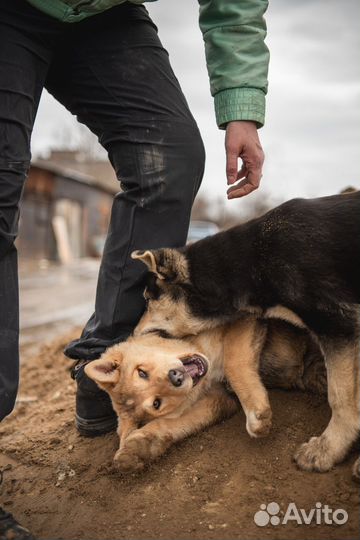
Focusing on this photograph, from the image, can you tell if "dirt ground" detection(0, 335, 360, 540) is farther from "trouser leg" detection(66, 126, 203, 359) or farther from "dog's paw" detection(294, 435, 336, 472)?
"trouser leg" detection(66, 126, 203, 359)

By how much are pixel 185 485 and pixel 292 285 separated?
1.21 meters

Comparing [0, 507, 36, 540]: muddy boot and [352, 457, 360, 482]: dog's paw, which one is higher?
[352, 457, 360, 482]: dog's paw

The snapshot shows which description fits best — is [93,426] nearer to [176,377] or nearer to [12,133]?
[176,377]

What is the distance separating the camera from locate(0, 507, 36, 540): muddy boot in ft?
8.38

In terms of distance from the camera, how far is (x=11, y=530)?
2.59 meters

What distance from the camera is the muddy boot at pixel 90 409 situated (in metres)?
3.60

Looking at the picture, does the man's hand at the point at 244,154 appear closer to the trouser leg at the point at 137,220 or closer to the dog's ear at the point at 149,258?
the trouser leg at the point at 137,220

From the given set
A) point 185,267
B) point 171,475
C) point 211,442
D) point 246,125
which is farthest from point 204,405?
point 246,125

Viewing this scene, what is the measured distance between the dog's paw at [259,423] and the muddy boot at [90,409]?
1.01 m

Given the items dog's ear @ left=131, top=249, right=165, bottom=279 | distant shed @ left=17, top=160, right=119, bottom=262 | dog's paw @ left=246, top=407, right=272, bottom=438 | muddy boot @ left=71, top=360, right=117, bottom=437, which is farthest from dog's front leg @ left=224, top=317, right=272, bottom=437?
distant shed @ left=17, top=160, right=119, bottom=262

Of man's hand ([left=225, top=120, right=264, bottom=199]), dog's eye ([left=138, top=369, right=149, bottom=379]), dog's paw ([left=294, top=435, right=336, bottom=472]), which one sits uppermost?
man's hand ([left=225, top=120, right=264, bottom=199])

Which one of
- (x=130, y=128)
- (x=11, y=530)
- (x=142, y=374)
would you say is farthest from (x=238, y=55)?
(x=11, y=530)

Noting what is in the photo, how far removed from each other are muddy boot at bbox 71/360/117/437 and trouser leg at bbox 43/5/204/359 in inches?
7.1

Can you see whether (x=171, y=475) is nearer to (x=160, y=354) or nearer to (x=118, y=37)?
(x=160, y=354)
